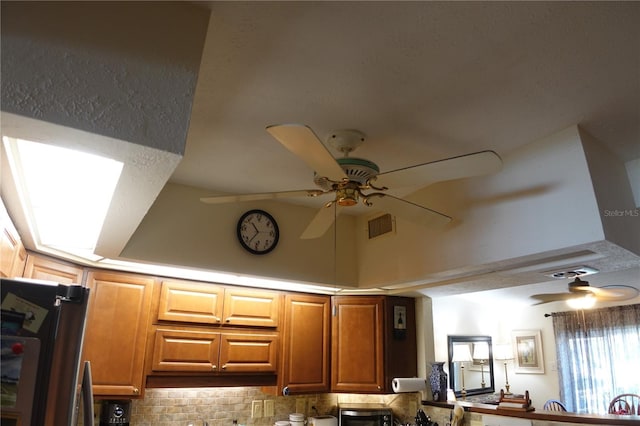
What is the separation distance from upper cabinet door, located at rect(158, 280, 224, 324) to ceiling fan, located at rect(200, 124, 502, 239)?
1095mm

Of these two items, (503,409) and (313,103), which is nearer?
(313,103)

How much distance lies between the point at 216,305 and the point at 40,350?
7.77 feet

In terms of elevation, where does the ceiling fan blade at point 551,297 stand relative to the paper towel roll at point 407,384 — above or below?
above

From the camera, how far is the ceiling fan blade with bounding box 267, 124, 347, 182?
5.15ft

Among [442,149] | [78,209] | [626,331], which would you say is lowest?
[626,331]

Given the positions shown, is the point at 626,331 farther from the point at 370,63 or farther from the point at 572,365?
the point at 370,63

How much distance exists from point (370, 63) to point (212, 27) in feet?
2.19

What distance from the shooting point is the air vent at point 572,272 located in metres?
2.70

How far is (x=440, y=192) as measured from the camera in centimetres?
312

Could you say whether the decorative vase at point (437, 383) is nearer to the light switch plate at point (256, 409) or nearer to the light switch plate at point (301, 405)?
the light switch plate at point (301, 405)

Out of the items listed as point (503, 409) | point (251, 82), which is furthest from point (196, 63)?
point (503, 409)

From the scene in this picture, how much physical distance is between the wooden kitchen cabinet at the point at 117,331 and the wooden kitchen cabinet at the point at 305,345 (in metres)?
1.12

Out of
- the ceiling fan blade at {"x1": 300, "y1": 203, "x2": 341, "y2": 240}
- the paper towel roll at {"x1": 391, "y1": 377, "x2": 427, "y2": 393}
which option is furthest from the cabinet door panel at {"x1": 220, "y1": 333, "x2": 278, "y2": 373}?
the ceiling fan blade at {"x1": 300, "y1": 203, "x2": 341, "y2": 240}

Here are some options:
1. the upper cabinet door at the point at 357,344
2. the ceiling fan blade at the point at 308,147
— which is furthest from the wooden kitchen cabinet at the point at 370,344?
the ceiling fan blade at the point at 308,147
